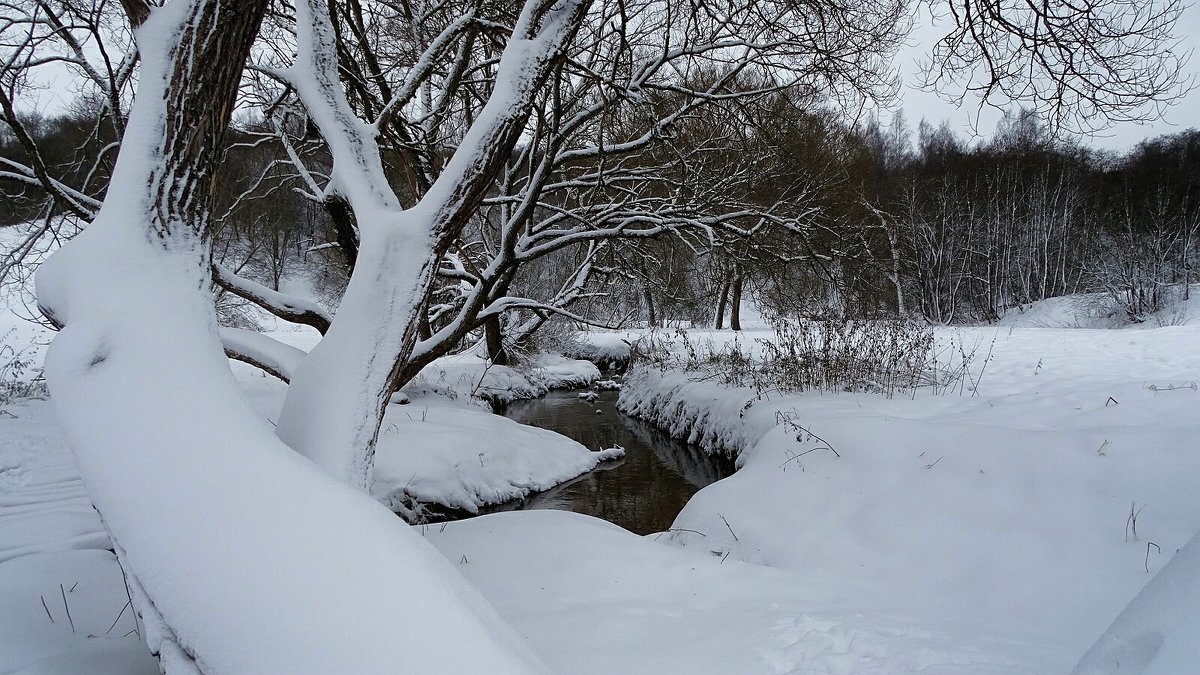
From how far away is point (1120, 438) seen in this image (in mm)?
3316

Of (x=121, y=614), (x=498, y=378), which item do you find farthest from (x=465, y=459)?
(x=498, y=378)

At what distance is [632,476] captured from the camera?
662 cm

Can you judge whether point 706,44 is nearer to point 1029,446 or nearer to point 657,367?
point 1029,446

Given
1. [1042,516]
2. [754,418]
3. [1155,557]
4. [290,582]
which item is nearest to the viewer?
[290,582]

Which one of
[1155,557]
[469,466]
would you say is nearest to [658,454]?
[469,466]

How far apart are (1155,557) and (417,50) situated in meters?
6.06

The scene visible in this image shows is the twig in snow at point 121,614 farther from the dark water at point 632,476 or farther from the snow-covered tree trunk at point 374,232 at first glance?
the dark water at point 632,476

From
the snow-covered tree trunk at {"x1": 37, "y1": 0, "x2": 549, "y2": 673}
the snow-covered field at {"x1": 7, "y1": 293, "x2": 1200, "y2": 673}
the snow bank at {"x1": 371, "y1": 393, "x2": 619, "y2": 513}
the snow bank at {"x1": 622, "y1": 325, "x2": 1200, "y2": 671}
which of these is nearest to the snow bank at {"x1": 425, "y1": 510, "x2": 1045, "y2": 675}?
the snow-covered field at {"x1": 7, "y1": 293, "x2": 1200, "y2": 673}

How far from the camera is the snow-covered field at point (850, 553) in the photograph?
191cm

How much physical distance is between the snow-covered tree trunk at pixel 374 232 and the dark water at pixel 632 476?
339cm

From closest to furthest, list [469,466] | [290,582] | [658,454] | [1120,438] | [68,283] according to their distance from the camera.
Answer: [290,582], [68,283], [1120,438], [469,466], [658,454]

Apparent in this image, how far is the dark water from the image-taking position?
551 cm

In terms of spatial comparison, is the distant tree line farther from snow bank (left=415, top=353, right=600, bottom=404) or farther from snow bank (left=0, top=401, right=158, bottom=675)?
snow bank (left=0, top=401, right=158, bottom=675)

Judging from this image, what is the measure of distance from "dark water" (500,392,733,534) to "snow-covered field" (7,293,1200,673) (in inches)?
43.7
